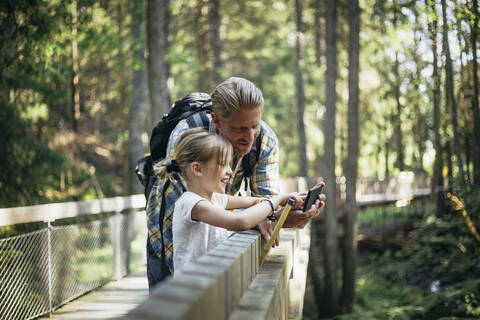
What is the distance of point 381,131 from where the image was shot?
2512 centimetres

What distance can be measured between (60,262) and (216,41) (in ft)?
42.7

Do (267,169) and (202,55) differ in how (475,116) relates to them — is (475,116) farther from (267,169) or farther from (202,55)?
(202,55)

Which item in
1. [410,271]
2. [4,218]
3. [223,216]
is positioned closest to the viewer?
[223,216]

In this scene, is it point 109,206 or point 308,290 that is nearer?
point 109,206

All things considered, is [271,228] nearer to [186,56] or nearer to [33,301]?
[33,301]

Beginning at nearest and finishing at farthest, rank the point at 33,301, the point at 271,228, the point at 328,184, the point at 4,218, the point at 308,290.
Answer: the point at 271,228 → the point at 4,218 → the point at 33,301 → the point at 328,184 → the point at 308,290

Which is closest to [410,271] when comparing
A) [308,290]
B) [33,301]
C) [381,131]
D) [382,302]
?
[382,302]

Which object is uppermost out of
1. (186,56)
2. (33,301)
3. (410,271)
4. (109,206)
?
(186,56)

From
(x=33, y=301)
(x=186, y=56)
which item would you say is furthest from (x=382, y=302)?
(x=33, y=301)

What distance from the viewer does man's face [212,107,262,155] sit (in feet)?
9.36

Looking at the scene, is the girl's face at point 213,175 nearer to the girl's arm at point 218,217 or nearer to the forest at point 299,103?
the girl's arm at point 218,217

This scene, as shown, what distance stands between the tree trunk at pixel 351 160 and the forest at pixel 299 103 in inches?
1.1

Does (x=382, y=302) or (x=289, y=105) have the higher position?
(x=289, y=105)

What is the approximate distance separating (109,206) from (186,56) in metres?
5.62
